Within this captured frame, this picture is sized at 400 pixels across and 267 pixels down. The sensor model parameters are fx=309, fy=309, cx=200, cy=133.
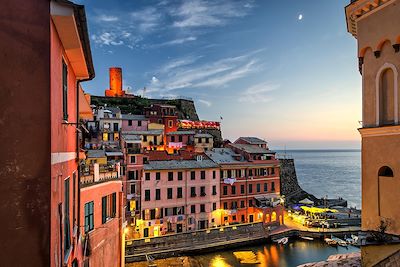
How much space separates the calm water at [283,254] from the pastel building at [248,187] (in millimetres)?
4889

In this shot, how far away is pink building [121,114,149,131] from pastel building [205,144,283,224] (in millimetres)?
16794

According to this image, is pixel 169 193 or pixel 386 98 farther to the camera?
pixel 169 193

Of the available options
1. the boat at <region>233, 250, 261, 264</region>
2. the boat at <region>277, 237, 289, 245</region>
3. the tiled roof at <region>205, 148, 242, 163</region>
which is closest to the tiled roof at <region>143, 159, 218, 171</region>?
the tiled roof at <region>205, 148, 242, 163</region>

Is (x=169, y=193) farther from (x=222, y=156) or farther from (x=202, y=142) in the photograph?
(x=202, y=142)

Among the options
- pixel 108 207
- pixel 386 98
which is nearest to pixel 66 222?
pixel 108 207

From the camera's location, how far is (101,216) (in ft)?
37.8

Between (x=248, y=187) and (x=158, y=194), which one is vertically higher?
(x=158, y=194)

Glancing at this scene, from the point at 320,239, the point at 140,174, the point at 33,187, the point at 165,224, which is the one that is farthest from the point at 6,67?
the point at 320,239

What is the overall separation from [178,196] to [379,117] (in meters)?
32.0

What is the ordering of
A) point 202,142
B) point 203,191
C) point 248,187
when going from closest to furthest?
point 203,191
point 248,187
point 202,142

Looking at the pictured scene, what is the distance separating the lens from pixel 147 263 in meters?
31.1

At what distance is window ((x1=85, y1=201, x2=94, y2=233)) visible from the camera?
1020 cm

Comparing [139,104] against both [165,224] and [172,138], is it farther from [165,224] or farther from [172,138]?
[165,224]

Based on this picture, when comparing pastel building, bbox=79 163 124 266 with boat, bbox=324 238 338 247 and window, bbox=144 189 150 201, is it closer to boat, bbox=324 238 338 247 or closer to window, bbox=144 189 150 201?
window, bbox=144 189 150 201
